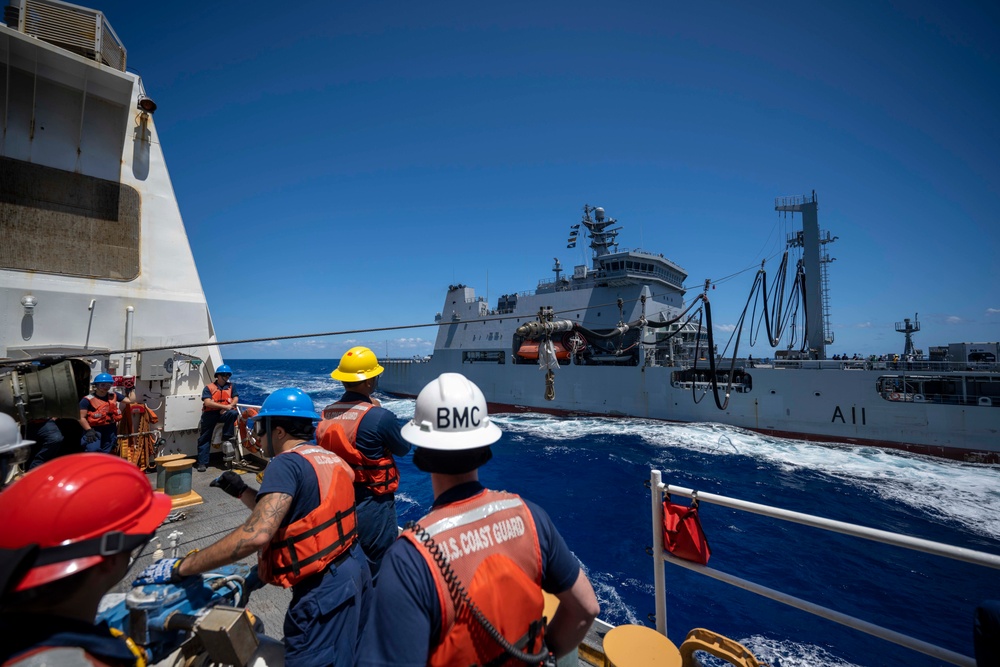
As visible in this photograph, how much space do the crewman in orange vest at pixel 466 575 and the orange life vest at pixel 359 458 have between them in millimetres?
1461

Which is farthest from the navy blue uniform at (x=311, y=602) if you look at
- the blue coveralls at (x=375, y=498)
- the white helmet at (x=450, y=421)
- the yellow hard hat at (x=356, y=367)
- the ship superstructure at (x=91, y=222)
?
the ship superstructure at (x=91, y=222)

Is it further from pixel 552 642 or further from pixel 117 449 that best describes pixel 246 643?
pixel 117 449

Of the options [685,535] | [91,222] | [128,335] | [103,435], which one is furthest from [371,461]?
[91,222]

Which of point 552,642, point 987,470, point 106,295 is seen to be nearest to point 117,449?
point 106,295

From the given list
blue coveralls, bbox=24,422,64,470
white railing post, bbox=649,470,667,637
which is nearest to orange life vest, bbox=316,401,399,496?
white railing post, bbox=649,470,667,637

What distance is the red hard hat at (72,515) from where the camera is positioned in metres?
0.88

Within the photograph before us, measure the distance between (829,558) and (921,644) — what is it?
6963mm

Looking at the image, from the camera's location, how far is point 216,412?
5.75 metres

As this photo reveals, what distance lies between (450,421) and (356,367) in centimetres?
195

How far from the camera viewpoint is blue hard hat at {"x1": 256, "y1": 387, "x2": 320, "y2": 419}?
207cm

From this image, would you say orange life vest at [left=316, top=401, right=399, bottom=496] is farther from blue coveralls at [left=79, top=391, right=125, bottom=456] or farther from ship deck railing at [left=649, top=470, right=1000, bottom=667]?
blue coveralls at [left=79, top=391, right=125, bottom=456]

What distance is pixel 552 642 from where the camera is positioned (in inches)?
53.5

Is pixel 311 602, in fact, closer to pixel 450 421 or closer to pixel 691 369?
pixel 450 421

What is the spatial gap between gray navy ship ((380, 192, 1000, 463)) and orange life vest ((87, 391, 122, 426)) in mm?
5829
